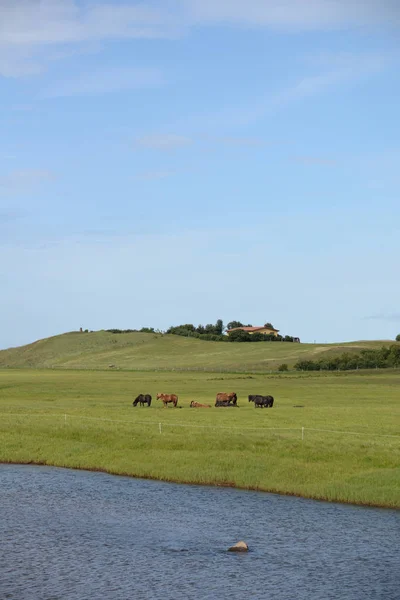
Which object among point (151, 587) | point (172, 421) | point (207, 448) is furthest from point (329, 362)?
point (151, 587)

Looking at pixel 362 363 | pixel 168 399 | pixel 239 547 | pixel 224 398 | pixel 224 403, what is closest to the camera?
pixel 239 547

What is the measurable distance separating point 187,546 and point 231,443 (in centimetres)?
1935

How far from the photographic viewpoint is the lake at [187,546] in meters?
24.7

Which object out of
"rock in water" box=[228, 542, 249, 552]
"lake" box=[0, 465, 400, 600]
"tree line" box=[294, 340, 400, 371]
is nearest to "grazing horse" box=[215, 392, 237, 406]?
"lake" box=[0, 465, 400, 600]

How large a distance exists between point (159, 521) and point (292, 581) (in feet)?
30.4

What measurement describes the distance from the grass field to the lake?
225 centimetres

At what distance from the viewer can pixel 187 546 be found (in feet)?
96.1

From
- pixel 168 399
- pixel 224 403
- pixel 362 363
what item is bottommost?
pixel 224 403

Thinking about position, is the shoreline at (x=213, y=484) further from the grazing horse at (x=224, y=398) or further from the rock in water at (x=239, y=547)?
the grazing horse at (x=224, y=398)

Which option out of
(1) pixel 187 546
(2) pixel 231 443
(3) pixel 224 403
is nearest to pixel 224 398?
(3) pixel 224 403

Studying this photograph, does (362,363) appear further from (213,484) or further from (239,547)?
(239,547)

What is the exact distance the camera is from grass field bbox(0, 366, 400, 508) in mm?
41062

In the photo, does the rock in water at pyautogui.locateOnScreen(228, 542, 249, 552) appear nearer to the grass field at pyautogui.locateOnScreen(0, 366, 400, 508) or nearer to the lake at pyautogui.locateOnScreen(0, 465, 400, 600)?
the lake at pyautogui.locateOnScreen(0, 465, 400, 600)

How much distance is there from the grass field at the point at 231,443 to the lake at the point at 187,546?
88.5 inches
